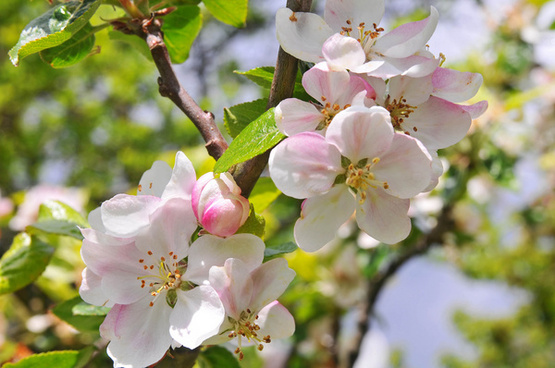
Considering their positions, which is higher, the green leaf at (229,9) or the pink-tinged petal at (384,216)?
the green leaf at (229,9)

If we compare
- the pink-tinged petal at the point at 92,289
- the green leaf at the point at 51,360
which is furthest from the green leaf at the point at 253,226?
the green leaf at the point at 51,360

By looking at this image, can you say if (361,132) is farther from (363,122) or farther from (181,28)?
(181,28)

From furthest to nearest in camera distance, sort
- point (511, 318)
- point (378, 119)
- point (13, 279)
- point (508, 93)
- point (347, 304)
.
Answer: point (511, 318), point (508, 93), point (347, 304), point (13, 279), point (378, 119)

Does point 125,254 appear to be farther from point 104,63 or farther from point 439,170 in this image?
point 104,63

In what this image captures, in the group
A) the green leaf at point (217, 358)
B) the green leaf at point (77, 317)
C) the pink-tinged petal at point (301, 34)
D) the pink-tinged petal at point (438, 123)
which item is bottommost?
the green leaf at point (217, 358)

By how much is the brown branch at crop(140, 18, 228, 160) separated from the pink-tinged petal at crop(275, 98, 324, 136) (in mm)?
84

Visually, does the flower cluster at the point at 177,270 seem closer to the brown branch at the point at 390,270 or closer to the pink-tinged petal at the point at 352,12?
the pink-tinged petal at the point at 352,12

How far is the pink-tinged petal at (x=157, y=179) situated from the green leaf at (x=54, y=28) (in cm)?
13

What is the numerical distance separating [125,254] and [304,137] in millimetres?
174

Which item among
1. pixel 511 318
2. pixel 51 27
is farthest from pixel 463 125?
pixel 511 318

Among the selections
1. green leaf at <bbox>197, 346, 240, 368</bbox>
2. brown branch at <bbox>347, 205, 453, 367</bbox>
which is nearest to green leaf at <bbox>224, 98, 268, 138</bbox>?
green leaf at <bbox>197, 346, 240, 368</bbox>

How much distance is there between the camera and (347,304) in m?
1.28

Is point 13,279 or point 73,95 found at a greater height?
point 13,279

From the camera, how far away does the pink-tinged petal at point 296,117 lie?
37 centimetres
